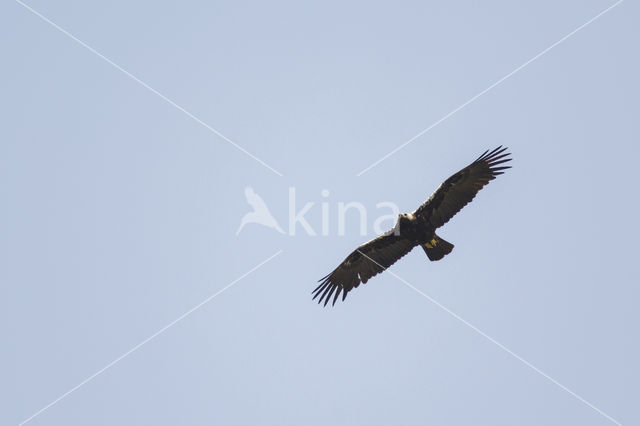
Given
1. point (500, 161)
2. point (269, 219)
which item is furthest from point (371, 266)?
point (269, 219)

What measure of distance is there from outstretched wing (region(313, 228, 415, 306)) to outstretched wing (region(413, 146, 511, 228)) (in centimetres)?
124

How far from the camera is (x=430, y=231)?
21062mm

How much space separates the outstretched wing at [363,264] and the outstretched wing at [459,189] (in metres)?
1.24

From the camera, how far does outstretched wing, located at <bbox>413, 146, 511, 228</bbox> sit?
2073cm

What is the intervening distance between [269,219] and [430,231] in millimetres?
22471

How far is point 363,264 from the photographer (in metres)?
22.3

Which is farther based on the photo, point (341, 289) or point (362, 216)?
point (362, 216)

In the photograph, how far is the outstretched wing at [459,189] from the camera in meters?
20.7

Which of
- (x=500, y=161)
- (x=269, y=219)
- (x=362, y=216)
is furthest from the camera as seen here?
(x=269, y=219)

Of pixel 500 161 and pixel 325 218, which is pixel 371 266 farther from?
pixel 325 218

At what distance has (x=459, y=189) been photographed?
20922 millimetres

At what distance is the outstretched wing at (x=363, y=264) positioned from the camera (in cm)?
2191

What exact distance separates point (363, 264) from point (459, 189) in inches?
130

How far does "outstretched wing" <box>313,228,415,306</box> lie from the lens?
71.9ft
